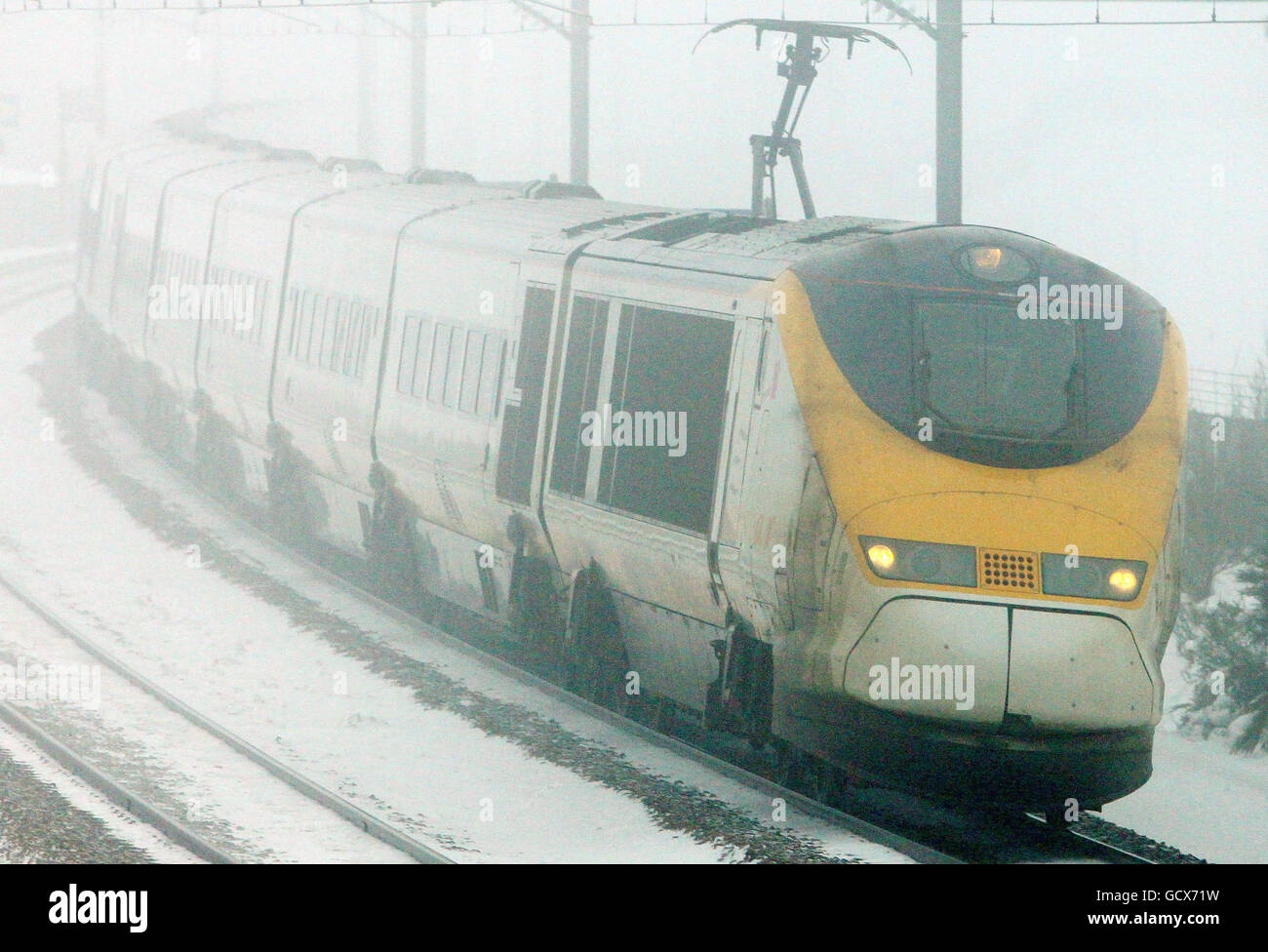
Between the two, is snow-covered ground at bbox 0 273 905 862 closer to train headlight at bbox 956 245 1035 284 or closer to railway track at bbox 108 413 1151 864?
railway track at bbox 108 413 1151 864

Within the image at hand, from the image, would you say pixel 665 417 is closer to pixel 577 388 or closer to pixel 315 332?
pixel 577 388

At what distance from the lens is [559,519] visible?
13883 mm

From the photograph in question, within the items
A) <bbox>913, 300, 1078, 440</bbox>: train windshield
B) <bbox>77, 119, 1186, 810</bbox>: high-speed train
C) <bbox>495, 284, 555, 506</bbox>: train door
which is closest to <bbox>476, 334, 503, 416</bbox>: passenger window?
<bbox>77, 119, 1186, 810</bbox>: high-speed train

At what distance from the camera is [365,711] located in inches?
581

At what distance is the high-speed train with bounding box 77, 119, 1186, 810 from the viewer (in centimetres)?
1043

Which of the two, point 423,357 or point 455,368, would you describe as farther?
point 423,357

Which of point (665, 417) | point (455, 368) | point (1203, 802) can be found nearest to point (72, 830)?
point (665, 417)

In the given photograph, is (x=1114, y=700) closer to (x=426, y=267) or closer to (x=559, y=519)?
(x=559, y=519)

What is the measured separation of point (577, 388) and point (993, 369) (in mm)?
3623

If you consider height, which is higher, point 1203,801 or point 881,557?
point 881,557

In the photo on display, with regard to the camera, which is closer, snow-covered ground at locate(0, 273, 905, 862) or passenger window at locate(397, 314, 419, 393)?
snow-covered ground at locate(0, 273, 905, 862)

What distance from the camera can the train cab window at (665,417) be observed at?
11961 millimetres

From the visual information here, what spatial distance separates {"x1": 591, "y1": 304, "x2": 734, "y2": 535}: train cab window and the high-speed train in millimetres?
25
